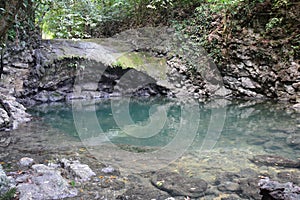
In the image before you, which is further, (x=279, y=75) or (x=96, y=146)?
(x=279, y=75)

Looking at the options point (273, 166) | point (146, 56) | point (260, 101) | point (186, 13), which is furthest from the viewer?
point (186, 13)

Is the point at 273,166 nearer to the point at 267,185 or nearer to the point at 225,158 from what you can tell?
the point at 225,158

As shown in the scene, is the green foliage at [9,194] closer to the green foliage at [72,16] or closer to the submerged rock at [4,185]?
the submerged rock at [4,185]

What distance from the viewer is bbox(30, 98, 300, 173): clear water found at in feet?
14.0

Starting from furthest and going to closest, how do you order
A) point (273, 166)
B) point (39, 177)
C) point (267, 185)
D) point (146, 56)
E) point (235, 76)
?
point (146, 56) → point (235, 76) → point (273, 166) → point (39, 177) → point (267, 185)

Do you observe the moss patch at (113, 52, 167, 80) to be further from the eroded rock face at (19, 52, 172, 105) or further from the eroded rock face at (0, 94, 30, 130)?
the eroded rock face at (0, 94, 30, 130)

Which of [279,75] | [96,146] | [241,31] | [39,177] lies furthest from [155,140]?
[241,31]

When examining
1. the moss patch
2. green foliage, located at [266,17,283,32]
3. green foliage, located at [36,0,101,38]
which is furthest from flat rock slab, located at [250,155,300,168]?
the moss patch

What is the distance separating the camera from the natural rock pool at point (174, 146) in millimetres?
3172

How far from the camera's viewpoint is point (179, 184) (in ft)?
10.3

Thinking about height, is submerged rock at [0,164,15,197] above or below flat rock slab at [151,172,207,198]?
above

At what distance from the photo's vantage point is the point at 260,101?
9516 mm

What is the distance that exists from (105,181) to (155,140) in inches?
94.1

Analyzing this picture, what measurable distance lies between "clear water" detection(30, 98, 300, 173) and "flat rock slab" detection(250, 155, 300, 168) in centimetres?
17
